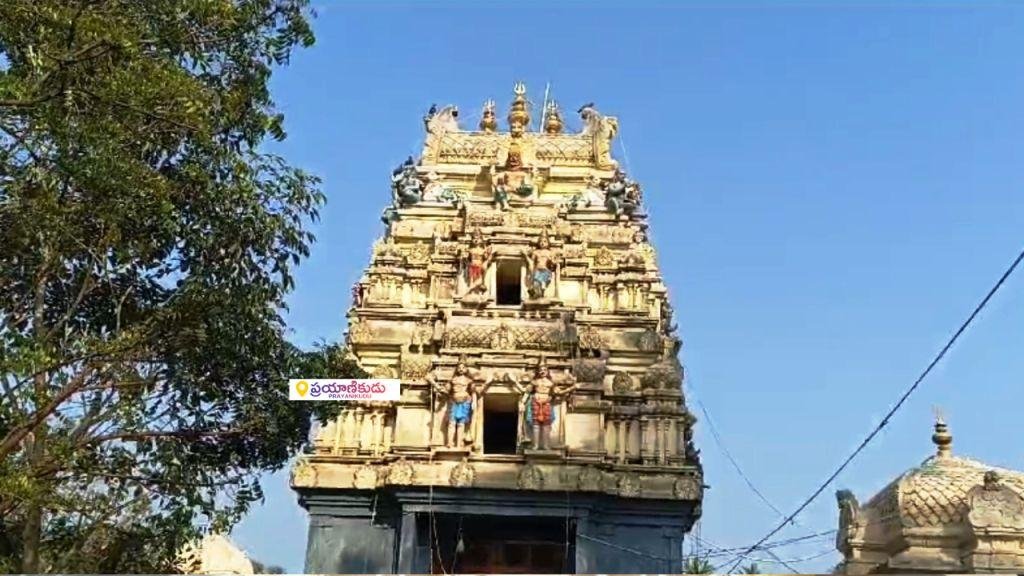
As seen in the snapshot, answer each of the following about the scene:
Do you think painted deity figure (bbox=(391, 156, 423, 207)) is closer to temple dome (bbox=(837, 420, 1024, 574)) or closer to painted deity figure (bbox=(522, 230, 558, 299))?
painted deity figure (bbox=(522, 230, 558, 299))

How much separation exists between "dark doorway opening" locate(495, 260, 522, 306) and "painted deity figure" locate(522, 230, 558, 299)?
1.60 feet

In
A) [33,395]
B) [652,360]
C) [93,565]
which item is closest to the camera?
[33,395]

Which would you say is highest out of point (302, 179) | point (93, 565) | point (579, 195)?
point (579, 195)

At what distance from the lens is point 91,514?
39.1 feet

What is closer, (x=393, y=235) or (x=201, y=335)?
(x=201, y=335)

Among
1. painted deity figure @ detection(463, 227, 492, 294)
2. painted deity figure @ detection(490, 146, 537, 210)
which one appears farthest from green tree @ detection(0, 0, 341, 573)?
painted deity figure @ detection(490, 146, 537, 210)

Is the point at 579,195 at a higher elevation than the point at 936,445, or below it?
higher

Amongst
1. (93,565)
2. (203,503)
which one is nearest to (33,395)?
(203,503)

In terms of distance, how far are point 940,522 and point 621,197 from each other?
14381mm

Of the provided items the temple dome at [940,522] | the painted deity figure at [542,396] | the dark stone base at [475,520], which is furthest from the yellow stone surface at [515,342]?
the temple dome at [940,522]

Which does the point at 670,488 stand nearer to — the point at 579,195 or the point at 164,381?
the point at 579,195

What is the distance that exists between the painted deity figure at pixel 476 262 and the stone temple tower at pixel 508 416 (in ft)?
0.18

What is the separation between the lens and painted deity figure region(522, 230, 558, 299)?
75.9 ft

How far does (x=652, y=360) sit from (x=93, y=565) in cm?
1264
